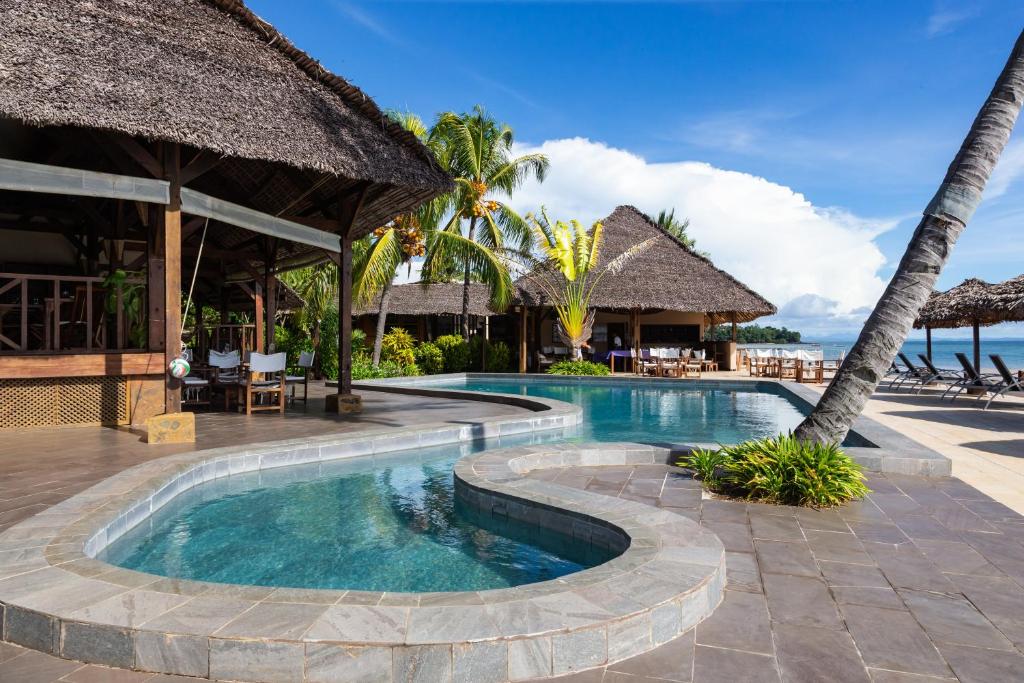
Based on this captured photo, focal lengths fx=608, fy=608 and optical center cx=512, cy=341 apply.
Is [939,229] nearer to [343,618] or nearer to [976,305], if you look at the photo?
[343,618]

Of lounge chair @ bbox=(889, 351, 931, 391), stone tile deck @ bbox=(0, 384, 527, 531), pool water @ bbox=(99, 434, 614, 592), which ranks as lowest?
pool water @ bbox=(99, 434, 614, 592)

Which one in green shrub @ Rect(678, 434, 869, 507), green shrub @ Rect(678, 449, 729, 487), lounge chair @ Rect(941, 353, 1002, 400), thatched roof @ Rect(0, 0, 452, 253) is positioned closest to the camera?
green shrub @ Rect(678, 434, 869, 507)

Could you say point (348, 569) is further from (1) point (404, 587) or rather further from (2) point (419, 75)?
(2) point (419, 75)

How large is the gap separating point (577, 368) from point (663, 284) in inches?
198

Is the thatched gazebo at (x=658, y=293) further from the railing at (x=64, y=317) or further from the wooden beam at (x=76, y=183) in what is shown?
the wooden beam at (x=76, y=183)

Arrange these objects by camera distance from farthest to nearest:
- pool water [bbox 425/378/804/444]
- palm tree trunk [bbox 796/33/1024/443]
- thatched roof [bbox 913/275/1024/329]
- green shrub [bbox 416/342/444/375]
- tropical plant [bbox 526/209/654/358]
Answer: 1. green shrub [bbox 416/342/444/375]
2. tropical plant [bbox 526/209/654/358]
3. thatched roof [bbox 913/275/1024/329]
4. pool water [bbox 425/378/804/444]
5. palm tree trunk [bbox 796/33/1024/443]

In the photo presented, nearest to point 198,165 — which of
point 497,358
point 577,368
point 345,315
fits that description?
point 345,315

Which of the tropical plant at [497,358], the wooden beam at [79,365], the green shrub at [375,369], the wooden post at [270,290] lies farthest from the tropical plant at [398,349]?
the wooden beam at [79,365]

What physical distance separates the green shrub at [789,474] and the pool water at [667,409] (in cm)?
156

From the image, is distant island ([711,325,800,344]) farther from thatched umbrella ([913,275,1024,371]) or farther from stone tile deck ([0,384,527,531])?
stone tile deck ([0,384,527,531])

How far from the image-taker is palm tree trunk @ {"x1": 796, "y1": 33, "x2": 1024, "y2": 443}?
468cm

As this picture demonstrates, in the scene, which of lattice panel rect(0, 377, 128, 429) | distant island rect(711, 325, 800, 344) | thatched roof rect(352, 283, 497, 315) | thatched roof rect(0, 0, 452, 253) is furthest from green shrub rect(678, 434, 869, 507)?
distant island rect(711, 325, 800, 344)

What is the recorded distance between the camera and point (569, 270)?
18.5m

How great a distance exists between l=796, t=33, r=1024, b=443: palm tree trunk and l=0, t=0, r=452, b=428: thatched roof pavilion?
601 cm
